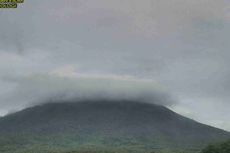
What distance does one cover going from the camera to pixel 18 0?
79688mm

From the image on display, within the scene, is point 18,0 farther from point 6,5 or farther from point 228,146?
point 228,146

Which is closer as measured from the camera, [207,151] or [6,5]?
[6,5]

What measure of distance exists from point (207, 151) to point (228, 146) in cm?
733

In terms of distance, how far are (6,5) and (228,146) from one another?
108 metres

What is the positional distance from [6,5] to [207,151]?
105073 millimetres

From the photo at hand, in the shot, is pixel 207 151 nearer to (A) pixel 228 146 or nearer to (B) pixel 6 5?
(A) pixel 228 146

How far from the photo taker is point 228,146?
163250 mm

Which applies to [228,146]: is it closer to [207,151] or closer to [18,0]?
[207,151]

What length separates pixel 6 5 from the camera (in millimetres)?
79438

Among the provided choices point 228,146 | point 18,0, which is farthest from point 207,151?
point 18,0

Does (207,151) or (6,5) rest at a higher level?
(6,5)

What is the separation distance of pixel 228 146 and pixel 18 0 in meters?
107

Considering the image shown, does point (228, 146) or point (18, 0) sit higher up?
point (18, 0)

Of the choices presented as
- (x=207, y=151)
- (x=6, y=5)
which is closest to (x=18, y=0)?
(x=6, y=5)
